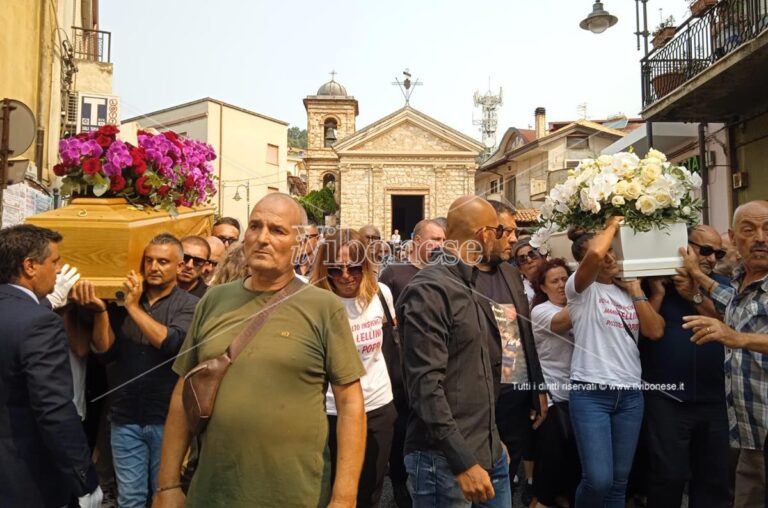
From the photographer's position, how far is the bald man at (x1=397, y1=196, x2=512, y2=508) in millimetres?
2541

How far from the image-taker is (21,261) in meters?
2.87

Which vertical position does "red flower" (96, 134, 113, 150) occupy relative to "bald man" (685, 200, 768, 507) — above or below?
above

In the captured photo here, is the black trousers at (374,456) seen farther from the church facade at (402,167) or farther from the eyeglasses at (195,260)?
the church facade at (402,167)

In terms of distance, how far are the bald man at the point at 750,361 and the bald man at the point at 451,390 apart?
1.17 metres

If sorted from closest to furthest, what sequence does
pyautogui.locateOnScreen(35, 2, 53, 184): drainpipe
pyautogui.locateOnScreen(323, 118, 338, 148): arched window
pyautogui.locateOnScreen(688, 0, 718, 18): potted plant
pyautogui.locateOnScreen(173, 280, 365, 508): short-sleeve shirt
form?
pyautogui.locateOnScreen(173, 280, 365, 508): short-sleeve shirt, pyautogui.locateOnScreen(688, 0, 718, 18): potted plant, pyautogui.locateOnScreen(35, 2, 53, 184): drainpipe, pyautogui.locateOnScreen(323, 118, 338, 148): arched window

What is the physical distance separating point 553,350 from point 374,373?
150cm

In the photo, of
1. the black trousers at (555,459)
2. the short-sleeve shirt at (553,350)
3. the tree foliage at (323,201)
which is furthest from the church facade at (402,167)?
A: the black trousers at (555,459)

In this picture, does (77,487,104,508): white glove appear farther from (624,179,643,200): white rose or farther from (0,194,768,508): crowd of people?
(624,179,643,200): white rose

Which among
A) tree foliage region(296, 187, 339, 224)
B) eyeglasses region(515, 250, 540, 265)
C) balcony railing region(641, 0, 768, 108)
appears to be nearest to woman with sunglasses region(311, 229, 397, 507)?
eyeglasses region(515, 250, 540, 265)

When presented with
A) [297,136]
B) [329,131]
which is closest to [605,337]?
[329,131]

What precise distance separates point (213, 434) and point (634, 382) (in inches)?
106

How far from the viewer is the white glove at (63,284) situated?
313 cm

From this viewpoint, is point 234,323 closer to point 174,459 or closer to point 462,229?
point 174,459

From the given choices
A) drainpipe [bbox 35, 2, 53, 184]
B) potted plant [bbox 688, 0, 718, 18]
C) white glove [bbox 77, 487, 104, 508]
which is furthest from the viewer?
drainpipe [bbox 35, 2, 53, 184]
